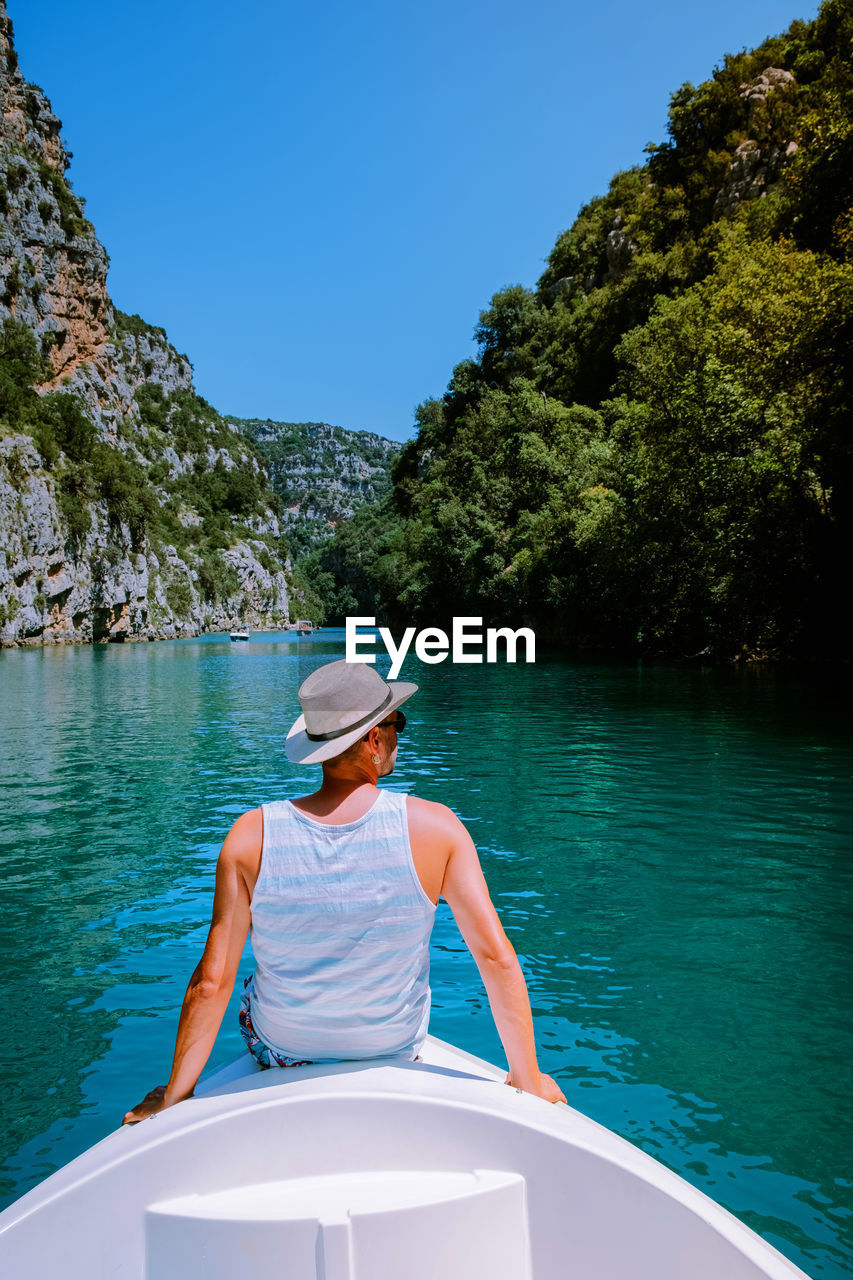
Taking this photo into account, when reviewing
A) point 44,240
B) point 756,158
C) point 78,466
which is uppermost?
point 44,240

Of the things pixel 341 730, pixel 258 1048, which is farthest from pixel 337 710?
pixel 258 1048

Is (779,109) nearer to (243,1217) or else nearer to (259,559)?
(243,1217)

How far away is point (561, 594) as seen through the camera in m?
41.9

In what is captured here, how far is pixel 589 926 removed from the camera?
6785mm

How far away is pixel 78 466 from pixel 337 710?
256ft

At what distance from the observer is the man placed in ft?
7.91

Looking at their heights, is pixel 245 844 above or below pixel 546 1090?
above

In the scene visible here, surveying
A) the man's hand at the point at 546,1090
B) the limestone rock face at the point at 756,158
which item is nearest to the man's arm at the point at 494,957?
the man's hand at the point at 546,1090

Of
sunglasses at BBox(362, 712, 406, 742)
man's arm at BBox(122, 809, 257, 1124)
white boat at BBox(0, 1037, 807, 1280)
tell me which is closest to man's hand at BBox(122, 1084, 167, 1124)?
man's arm at BBox(122, 809, 257, 1124)

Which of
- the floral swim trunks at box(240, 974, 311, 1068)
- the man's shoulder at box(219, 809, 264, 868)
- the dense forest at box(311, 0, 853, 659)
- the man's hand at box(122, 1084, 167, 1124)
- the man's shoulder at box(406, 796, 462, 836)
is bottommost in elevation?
the man's hand at box(122, 1084, 167, 1124)

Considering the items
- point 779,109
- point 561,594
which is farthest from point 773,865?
point 779,109

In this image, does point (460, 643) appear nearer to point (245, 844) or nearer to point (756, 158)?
point (756, 158)

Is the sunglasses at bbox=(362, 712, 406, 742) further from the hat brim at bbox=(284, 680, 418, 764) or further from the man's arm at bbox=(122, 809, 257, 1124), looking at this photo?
the man's arm at bbox=(122, 809, 257, 1124)

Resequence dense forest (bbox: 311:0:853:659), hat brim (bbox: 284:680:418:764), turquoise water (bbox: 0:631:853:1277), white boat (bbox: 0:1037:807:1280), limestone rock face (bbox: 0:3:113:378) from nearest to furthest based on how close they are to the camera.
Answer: white boat (bbox: 0:1037:807:1280) < hat brim (bbox: 284:680:418:764) < turquoise water (bbox: 0:631:853:1277) < dense forest (bbox: 311:0:853:659) < limestone rock face (bbox: 0:3:113:378)
